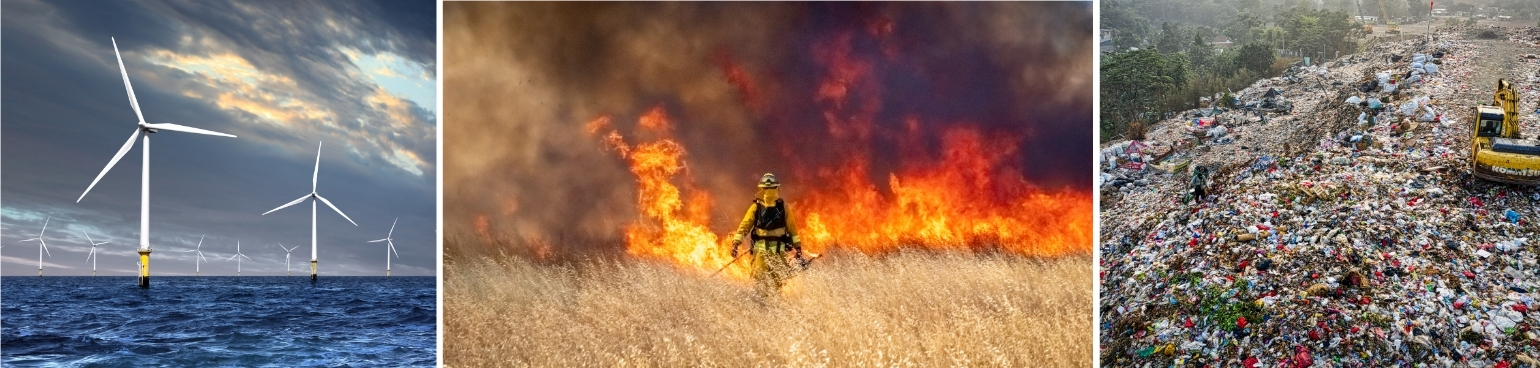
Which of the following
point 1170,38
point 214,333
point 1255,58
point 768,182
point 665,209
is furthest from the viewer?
point 214,333

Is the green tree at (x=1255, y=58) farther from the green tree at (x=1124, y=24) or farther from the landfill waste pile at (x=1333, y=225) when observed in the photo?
the green tree at (x=1124, y=24)

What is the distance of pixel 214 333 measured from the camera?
725 inches

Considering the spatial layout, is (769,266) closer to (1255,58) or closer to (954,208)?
(954,208)

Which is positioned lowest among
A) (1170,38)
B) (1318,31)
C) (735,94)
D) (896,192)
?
(896,192)

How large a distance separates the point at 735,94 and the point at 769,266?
4.69ft

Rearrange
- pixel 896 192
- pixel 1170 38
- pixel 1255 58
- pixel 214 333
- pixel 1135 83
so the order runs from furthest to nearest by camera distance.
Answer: pixel 214 333, pixel 1255 58, pixel 1170 38, pixel 1135 83, pixel 896 192

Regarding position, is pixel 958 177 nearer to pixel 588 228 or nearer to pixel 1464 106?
pixel 588 228

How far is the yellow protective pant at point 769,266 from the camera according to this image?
6.09 m

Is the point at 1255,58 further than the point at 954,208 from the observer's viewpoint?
Yes

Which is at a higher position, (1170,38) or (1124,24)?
(1124,24)

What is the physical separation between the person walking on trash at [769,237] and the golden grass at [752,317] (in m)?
0.14

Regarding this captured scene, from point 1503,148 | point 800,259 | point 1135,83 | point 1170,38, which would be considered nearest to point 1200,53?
point 1170,38

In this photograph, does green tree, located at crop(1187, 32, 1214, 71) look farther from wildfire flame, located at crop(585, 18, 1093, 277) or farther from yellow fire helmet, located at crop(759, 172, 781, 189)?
yellow fire helmet, located at crop(759, 172, 781, 189)

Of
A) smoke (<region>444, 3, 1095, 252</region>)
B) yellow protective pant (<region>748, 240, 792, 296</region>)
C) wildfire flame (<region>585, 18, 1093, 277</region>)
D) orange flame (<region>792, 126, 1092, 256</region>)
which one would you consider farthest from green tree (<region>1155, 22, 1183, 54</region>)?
yellow protective pant (<region>748, 240, 792, 296</region>)
